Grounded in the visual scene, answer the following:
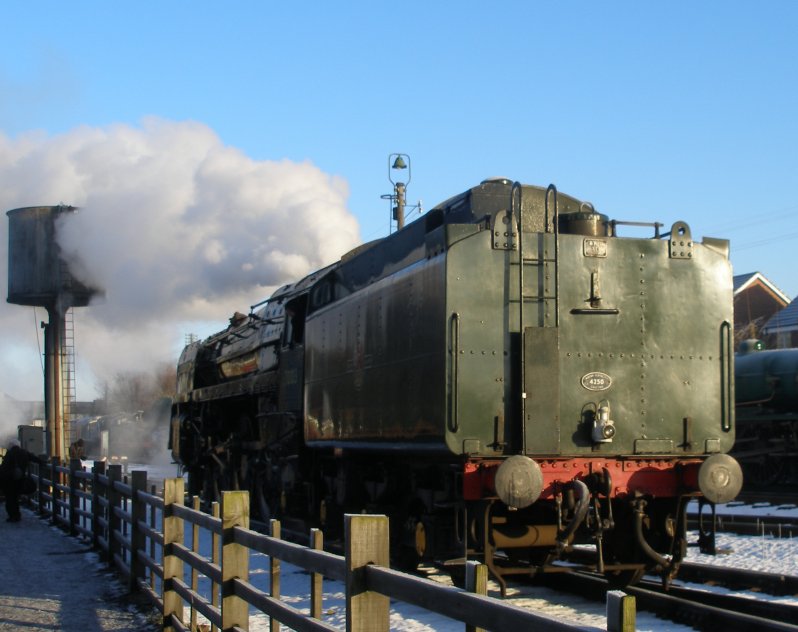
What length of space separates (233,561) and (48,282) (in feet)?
72.8

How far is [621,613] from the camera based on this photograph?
2.77 metres

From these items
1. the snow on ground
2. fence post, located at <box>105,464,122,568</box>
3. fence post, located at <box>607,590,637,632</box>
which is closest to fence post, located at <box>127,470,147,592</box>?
the snow on ground

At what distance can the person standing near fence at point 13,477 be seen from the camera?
55.1ft

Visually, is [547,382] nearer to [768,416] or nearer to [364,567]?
[364,567]

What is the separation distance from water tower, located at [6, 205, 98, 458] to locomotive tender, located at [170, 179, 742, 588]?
18.7 m

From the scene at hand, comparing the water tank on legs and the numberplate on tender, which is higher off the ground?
the water tank on legs

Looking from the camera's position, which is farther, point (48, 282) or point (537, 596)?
point (48, 282)

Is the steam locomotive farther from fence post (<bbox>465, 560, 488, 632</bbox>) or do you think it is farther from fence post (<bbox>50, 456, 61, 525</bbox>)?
fence post (<bbox>465, 560, 488, 632</bbox>)

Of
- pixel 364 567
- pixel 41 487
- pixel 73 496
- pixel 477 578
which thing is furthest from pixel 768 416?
pixel 477 578

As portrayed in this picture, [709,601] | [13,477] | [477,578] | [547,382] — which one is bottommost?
[709,601]

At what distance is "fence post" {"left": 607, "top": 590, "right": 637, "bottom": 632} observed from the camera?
9.07 feet

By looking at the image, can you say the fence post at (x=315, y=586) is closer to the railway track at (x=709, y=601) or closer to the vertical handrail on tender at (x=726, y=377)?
the railway track at (x=709, y=601)

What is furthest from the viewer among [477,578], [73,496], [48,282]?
[48,282]

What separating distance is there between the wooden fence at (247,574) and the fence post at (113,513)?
1cm
